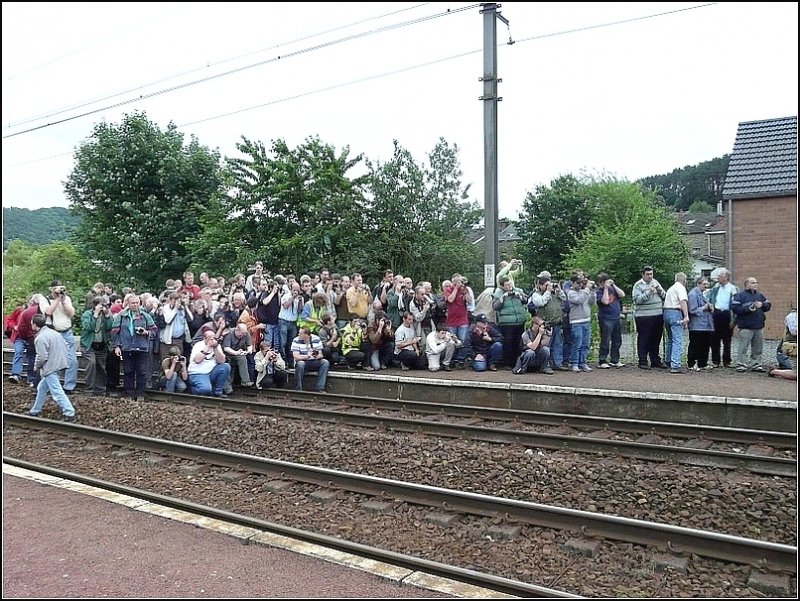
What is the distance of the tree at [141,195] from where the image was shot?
2662cm

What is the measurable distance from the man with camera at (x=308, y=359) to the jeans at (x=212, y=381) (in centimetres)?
128

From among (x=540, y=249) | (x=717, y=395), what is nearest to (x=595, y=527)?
(x=717, y=395)

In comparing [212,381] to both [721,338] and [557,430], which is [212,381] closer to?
[557,430]

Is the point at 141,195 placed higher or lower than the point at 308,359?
higher

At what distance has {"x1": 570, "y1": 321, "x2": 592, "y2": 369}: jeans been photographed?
13531mm

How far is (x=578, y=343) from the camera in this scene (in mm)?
13602

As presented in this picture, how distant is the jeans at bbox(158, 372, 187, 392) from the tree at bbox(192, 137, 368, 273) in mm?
7846

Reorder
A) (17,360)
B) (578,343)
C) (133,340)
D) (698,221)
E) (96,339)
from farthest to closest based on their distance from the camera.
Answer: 1. (698,221)
2. (17,360)
3. (578,343)
4. (96,339)
5. (133,340)

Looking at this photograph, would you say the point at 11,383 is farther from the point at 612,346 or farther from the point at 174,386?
the point at 612,346

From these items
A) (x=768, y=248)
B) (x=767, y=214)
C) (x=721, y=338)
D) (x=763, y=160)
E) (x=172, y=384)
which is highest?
(x=763, y=160)

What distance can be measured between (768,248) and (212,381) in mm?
19621

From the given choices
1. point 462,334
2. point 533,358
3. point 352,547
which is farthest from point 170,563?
point 462,334

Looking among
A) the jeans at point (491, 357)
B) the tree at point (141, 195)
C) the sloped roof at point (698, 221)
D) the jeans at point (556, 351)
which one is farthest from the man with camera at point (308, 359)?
the sloped roof at point (698, 221)

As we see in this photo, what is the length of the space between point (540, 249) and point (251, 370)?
26.7m
